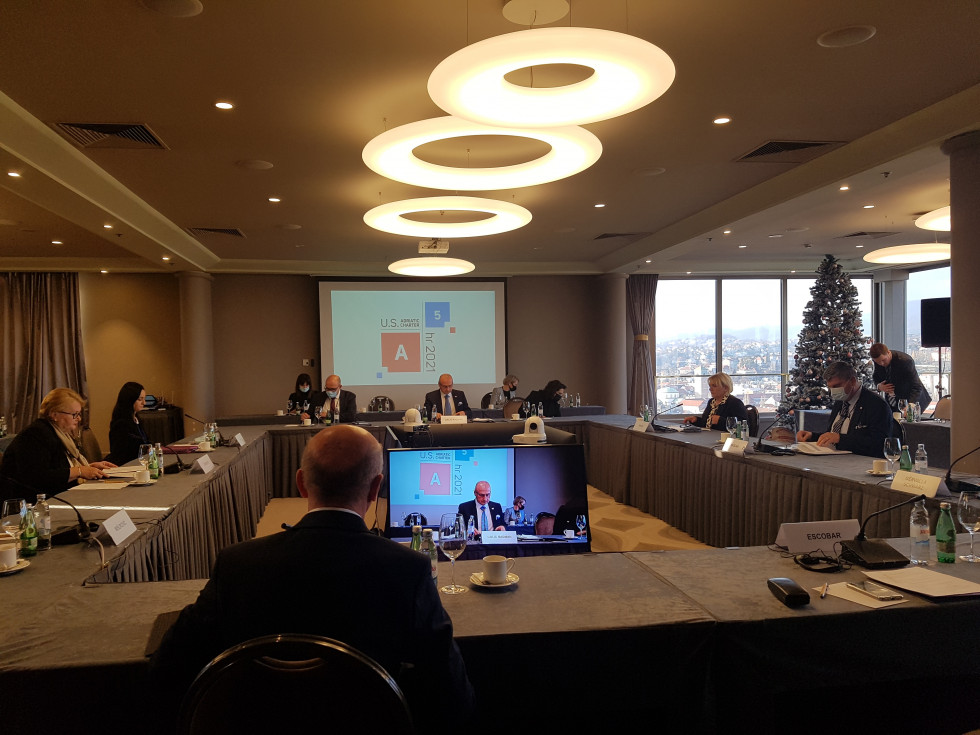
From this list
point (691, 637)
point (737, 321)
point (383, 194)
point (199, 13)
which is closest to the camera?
point (691, 637)

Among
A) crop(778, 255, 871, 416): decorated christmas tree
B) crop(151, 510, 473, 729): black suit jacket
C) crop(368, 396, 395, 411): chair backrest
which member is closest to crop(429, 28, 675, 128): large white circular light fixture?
crop(151, 510, 473, 729): black suit jacket

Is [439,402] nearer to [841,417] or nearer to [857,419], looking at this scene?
[841,417]

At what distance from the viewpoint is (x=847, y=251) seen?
38.2 ft

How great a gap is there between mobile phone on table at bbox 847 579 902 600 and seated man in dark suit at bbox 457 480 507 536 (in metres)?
1.41

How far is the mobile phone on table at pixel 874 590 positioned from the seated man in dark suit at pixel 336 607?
125 cm

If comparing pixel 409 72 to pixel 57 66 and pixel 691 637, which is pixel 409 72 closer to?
pixel 57 66

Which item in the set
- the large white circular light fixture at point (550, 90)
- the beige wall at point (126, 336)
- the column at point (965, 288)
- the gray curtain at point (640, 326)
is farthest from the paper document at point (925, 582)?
the beige wall at point (126, 336)

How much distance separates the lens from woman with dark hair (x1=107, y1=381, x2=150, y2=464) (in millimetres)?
5398

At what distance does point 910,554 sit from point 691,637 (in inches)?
43.8

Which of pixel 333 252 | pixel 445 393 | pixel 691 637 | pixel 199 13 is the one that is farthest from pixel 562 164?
pixel 333 252

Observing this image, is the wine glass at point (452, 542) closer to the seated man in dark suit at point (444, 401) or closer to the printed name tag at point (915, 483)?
the printed name tag at point (915, 483)

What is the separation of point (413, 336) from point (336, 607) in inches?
415

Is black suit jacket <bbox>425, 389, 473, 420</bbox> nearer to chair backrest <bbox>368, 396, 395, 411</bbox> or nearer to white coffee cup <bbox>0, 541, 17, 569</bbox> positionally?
chair backrest <bbox>368, 396, 395, 411</bbox>

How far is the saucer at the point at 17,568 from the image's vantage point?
2.27m
